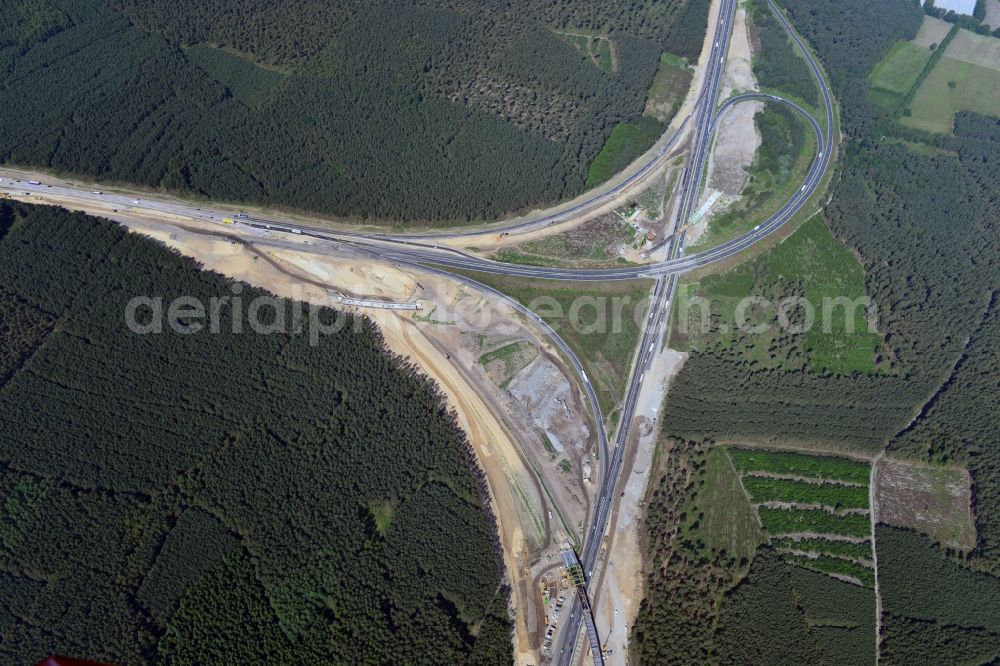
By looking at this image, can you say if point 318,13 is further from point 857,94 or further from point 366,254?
point 857,94

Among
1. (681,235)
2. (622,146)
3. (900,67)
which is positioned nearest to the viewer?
(681,235)

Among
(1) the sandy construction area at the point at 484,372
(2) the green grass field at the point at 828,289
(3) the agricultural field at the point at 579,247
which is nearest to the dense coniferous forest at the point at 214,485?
(1) the sandy construction area at the point at 484,372

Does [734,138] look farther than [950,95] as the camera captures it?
No

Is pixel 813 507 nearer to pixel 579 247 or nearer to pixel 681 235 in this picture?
pixel 681 235

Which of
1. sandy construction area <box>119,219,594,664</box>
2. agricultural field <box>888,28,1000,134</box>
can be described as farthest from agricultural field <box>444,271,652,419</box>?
agricultural field <box>888,28,1000,134</box>

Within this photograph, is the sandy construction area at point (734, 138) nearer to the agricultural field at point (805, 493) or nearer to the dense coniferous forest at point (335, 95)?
the dense coniferous forest at point (335, 95)

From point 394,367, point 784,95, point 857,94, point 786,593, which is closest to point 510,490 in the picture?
point 394,367

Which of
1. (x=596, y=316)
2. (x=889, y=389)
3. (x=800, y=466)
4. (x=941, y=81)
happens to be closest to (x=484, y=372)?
(x=596, y=316)
